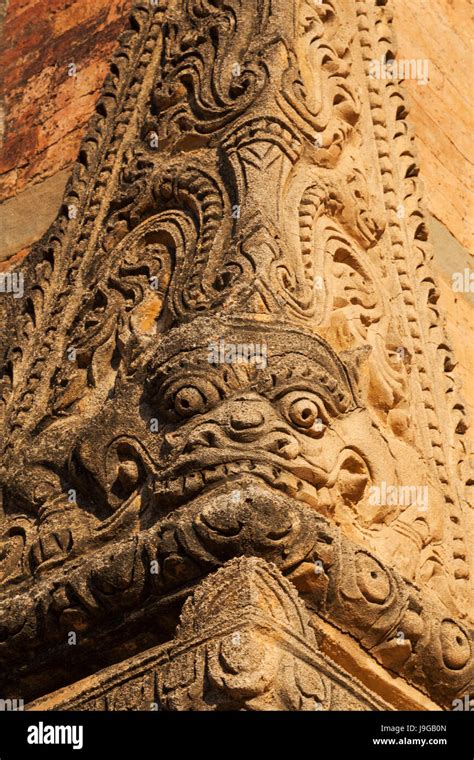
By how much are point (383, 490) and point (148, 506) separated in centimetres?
57

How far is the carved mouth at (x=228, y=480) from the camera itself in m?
4.18

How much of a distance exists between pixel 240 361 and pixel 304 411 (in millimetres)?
191

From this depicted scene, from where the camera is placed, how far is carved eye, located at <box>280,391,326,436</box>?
4320 mm

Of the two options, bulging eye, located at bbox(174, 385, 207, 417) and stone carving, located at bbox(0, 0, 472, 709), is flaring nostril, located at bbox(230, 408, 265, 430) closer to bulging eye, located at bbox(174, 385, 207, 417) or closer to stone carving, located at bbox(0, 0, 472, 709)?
stone carving, located at bbox(0, 0, 472, 709)

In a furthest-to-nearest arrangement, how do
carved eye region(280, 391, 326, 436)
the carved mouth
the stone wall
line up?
the stone wall
carved eye region(280, 391, 326, 436)
the carved mouth

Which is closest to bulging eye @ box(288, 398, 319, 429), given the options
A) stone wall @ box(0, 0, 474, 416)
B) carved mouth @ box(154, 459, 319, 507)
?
carved mouth @ box(154, 459, 319, 507)

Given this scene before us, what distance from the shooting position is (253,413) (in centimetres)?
427

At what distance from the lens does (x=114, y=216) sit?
5.20 meters

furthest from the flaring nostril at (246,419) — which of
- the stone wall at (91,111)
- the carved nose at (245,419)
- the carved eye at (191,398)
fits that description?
the stone wall at (91,111)

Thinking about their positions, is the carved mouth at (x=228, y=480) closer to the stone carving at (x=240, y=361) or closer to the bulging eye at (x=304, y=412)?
the stone carving at (x=240, y=361)

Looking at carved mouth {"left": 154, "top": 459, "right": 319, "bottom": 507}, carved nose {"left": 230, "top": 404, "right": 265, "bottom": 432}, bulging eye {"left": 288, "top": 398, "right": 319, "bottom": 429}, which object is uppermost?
bulging eye {"left": 288, "top": 398, "right": 319, "bottom": 429}

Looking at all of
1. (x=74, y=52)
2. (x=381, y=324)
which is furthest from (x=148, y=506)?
(x=74, y=52)

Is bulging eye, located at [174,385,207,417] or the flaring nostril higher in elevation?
bulging eye, located at [174,385,207,417]

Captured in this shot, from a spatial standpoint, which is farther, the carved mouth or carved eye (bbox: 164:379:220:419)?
carved eye (bbox: 164:379:220:419)
